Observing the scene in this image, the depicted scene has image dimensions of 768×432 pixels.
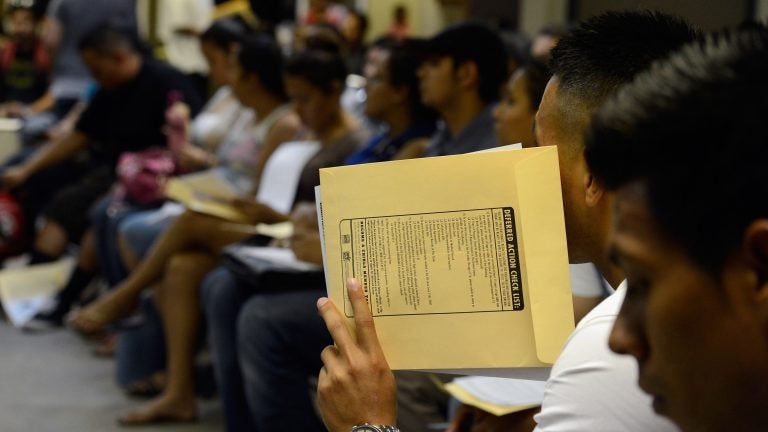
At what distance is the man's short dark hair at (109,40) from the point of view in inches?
178

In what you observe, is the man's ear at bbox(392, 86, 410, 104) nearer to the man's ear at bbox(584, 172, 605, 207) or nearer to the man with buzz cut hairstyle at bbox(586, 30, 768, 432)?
the man's ear at bbox(584, 172, 605, 207)

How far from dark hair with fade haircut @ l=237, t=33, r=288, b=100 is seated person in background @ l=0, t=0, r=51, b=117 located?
9.85 ft

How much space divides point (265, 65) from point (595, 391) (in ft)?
10.2

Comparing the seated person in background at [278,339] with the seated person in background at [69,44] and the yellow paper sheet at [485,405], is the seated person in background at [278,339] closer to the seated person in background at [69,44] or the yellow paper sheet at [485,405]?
the yellow paper sheet at [485,405]

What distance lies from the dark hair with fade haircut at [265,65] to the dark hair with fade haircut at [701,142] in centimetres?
331

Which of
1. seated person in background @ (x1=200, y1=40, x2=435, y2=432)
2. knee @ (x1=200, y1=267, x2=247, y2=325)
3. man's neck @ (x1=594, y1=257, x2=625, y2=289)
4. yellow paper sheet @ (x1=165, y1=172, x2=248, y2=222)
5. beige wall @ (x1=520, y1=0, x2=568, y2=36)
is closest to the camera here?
man's neck @ (x1=594, y1=257, x2=625, y2=289)

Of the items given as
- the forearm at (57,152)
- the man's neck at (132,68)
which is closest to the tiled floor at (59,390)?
the forearm at (57,152)

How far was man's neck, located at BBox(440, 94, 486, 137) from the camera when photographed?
2.90 m

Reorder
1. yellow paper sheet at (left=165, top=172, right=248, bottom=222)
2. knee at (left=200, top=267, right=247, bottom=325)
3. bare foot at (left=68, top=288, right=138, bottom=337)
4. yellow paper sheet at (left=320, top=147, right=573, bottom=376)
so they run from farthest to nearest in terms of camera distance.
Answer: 1. bare foot at (left=68, top=288, right=138, bottom=337)
2. yellow paper sheet at (left=165, top=172, right=248, bottom=222)
3. knee at (left=200, top=267, right=247, bottom=325)
4. yellow paper sheet at (left=320, top=147, right=573, bottom=376)

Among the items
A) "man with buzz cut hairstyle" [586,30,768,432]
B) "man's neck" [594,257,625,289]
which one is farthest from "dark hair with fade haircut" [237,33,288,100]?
"man with buzz cut hairstyle" [586,30,768,432]

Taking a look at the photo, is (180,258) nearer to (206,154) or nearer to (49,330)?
(206,154)

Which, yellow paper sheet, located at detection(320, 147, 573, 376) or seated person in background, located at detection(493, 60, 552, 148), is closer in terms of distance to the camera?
yellow paper sheet, located at detection(320, 147, 573, 376)

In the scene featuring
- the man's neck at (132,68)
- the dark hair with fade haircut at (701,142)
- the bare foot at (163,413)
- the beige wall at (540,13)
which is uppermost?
the beige wall at (540,13)

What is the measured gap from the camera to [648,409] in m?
1.05
